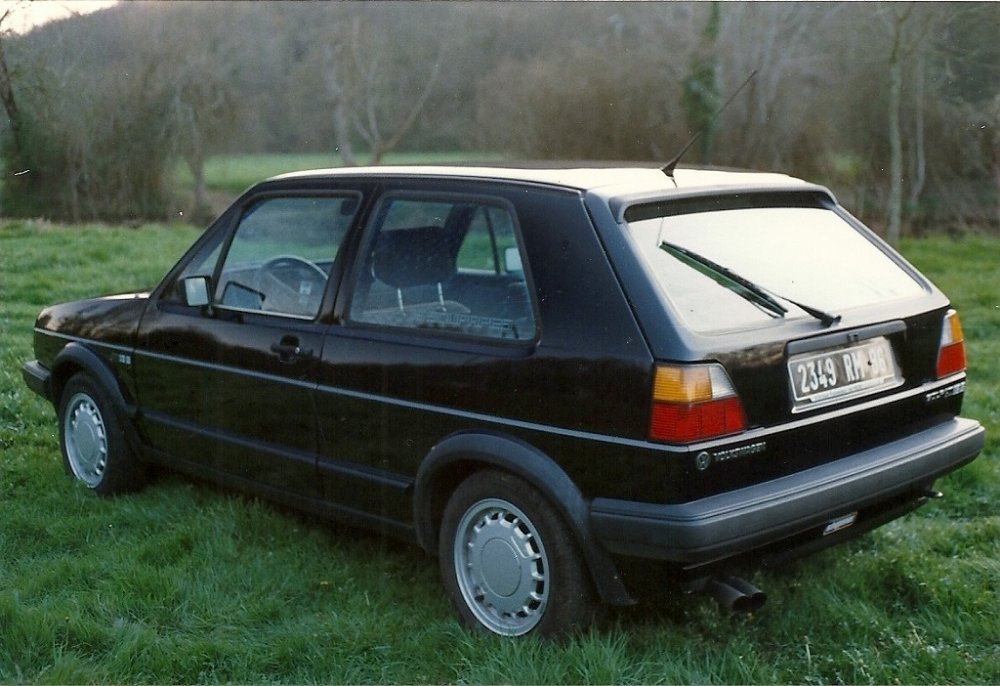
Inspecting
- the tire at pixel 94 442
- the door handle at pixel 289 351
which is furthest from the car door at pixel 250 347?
the tire at pixel 94 442

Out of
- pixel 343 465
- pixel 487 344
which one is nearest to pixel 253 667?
pixel 343 465

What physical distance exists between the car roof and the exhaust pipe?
1.21 metres

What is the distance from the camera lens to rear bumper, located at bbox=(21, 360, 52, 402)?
5855 millimetres

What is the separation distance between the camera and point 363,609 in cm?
404

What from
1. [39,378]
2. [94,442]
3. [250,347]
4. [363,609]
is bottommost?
[363,609]

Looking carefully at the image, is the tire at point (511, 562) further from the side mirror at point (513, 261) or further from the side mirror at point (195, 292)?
the side mirror at point (195, 292)

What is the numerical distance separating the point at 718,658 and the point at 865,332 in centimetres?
122

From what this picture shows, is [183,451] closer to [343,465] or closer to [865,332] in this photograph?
[343,465]

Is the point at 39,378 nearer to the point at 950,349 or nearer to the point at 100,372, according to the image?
the point at 100,372

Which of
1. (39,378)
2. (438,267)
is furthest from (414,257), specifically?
(39,378)

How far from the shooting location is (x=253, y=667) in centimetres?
366

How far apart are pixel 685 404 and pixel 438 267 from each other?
52.7 inches

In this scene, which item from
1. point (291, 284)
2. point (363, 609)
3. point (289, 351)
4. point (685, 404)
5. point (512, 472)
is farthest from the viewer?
point (291, 284)

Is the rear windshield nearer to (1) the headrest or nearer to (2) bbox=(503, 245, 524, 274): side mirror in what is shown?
(2) bbox=(503, 245, 524, 274): side mirror
